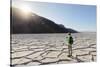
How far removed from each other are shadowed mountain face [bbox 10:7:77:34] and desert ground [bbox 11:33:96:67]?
2.5 inches

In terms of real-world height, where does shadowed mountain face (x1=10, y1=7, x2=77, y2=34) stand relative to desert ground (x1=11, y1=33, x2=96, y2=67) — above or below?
above

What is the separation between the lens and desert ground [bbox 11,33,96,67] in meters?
2.23

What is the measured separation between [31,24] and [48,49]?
0.41 metres

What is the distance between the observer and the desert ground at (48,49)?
87.7 inches

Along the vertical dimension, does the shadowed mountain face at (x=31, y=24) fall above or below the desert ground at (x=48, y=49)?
above

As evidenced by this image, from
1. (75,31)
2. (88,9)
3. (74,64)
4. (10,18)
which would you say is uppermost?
(88,9)

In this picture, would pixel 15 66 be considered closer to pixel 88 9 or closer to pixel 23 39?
pixel 23 39

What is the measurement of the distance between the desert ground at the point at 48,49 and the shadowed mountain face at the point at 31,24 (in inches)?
2.5

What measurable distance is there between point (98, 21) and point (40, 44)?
0.92m

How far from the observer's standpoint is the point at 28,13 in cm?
227

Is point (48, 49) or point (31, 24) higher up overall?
point (31, 24)

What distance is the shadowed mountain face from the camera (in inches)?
86.6

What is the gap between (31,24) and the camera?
2279 mm
